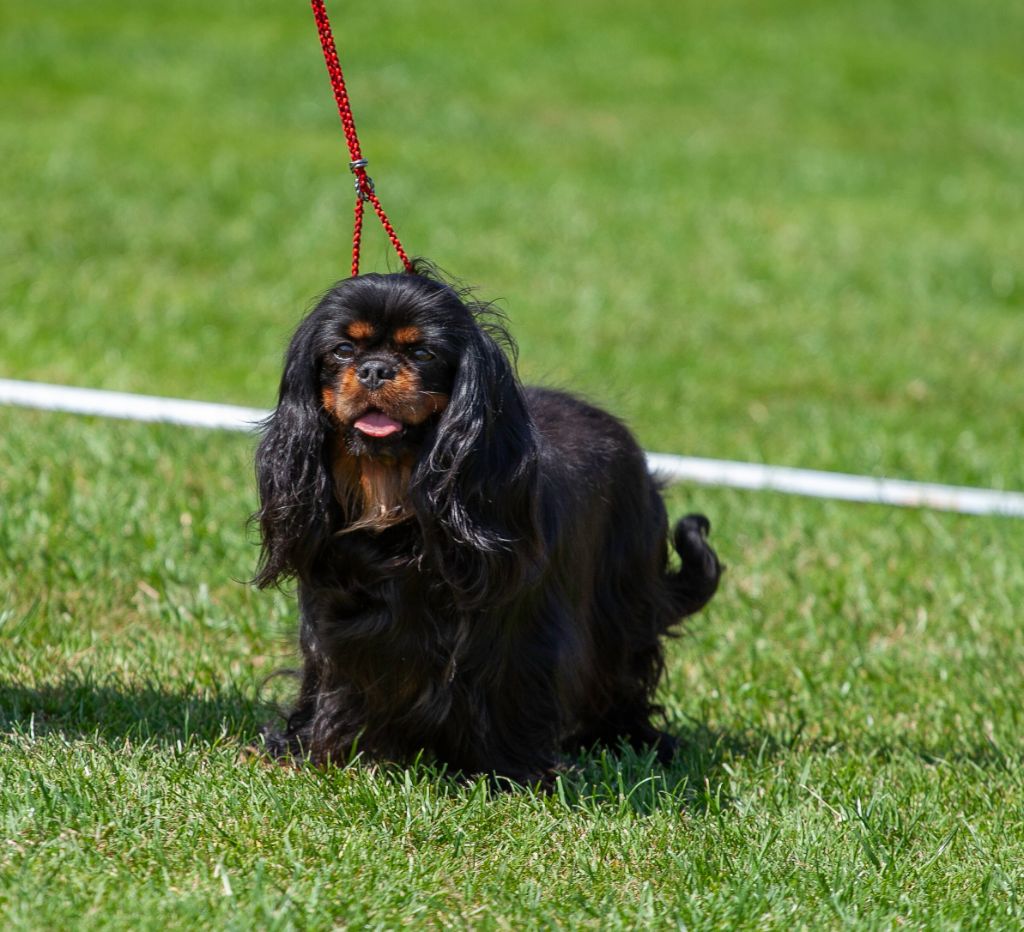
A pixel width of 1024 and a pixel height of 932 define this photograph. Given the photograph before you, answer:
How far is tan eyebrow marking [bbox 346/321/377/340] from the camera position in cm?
374

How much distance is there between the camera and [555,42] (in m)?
21.0

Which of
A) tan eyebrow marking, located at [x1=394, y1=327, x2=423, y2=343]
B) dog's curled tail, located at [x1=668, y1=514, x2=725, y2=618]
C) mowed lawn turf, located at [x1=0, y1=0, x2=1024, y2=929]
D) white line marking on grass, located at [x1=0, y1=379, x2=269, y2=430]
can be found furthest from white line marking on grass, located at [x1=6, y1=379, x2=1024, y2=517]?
tan eyebrow marking, located at [x1=394, y1=327, x2=423, y2=343]

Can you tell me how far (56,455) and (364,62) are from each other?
1300cm

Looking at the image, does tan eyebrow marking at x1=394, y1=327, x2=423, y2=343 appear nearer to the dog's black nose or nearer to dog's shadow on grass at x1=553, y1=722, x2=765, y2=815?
the dog's black nose

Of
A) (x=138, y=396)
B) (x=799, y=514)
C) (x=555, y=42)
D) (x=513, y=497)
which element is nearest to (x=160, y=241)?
(x=138, y=396)

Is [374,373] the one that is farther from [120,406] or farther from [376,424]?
[120,406]

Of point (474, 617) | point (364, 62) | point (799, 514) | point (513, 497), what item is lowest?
point (799, 514)

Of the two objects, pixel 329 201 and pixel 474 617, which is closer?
pixel 474 617

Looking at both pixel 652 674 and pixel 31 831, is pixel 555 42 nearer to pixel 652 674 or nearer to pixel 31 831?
pixel 652 674

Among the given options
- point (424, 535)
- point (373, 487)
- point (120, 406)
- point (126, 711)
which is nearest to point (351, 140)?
point (373, 487)

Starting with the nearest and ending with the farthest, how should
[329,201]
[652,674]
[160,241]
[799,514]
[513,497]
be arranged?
[513,497] < [652,674] < [799,514] < [160,241] < [329,201]

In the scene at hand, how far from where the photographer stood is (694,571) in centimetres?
523

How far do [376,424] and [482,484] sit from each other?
0.28 meters

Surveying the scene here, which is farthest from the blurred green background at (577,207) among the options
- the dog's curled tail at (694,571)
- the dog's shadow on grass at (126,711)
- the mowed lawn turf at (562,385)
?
the dog's shadow on grass at (126,711)
